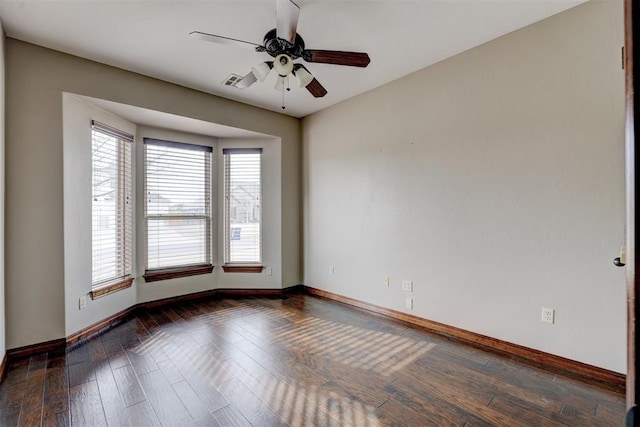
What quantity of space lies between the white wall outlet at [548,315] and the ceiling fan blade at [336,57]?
2401mm

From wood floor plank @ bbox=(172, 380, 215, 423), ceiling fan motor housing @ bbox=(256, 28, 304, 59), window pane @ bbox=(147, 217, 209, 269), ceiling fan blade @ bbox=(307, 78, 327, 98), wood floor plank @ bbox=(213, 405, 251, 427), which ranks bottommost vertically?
wood floor plank @ bbox=(213, 405, 251, 427)

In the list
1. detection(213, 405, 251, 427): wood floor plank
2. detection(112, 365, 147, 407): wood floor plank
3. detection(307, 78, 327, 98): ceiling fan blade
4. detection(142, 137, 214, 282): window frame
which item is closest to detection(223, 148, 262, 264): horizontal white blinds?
detection(142, 137, 214, 282): window frame

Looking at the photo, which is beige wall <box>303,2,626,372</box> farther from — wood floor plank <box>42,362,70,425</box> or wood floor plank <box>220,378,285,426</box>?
wood floor plank <box>42,362,70,425</box>

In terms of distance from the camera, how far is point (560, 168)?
235 centimetres

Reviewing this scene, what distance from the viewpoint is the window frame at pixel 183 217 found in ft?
12.7

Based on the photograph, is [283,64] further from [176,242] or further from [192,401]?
[176,242]

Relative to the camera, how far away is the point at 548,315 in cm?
241

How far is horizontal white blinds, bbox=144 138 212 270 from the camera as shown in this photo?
3.92m

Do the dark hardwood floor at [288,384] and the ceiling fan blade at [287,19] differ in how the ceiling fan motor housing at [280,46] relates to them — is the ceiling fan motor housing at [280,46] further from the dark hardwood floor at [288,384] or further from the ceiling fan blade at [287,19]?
the dark hardwood floor at [288,384]

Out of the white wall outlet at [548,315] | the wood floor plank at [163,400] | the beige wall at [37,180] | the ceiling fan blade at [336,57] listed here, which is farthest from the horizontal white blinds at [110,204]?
the white wall outlet at [548,315]

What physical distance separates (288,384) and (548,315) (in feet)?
6.94

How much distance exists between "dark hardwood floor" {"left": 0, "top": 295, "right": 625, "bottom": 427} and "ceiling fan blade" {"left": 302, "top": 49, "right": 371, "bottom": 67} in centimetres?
236

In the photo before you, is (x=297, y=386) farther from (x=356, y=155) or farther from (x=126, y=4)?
(x=126, y=4)

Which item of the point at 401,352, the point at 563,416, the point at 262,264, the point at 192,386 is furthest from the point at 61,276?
the point at 563,416
